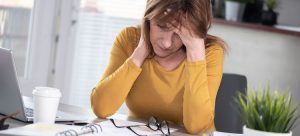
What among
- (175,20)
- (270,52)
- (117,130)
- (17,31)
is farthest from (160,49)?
(17,31)

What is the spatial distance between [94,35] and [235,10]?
3.58 ft

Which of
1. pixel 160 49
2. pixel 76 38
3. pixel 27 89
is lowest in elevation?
pixel 27 89

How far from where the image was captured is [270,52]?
375 centimetres

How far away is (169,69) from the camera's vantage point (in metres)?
2.28

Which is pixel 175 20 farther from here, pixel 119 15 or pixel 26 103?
pixel 119 15

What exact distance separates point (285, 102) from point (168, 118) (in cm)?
59

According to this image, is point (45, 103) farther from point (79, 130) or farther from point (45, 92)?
point (79, 130)

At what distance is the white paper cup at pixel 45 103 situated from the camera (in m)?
1.80

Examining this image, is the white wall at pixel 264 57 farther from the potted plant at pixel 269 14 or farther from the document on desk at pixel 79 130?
the document on desk at pixel 79 130

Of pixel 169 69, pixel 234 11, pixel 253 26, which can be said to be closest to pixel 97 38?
pixel 234 11

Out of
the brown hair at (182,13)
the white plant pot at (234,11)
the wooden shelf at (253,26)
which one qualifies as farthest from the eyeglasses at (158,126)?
the white plant pot at (234,11)

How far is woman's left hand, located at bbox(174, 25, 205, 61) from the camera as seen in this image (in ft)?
6.91

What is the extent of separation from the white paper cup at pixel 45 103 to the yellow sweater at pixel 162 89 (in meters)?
0.31

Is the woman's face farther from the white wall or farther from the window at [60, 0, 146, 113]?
the window at [60, 0, 146, 113]
